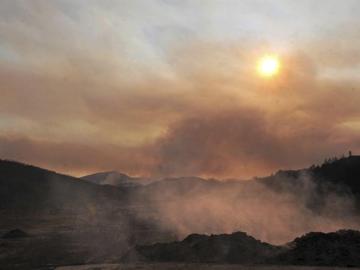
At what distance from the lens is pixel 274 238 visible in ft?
148

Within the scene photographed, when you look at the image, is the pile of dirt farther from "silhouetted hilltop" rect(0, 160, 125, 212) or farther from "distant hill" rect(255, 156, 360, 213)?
"distant hill" rect(255, 156, 360, 213)

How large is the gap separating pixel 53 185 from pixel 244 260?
258ft

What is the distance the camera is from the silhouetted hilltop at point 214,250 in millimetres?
31875

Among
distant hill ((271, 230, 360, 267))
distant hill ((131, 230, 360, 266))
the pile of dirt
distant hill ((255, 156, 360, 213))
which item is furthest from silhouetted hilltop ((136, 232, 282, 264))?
distant hill ((255, 156, 360, 213))

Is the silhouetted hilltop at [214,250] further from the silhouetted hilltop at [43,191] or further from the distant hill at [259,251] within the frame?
the silhouetted hilltop at [43,191]

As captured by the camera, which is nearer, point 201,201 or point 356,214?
point 356,214

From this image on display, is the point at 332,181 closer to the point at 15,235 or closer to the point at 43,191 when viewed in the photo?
the point at 15,235

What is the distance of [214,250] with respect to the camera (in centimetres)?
3300

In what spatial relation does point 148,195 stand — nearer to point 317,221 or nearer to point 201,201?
point 201,201

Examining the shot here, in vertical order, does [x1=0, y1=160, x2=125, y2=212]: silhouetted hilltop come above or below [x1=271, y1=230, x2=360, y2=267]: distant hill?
above

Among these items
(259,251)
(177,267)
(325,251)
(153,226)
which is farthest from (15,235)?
(325,251)

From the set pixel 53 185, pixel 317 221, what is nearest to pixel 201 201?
pixel 317 221

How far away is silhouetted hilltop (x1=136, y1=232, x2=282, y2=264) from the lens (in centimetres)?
3188

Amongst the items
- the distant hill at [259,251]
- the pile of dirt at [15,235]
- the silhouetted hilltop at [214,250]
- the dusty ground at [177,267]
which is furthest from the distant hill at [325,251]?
the pile of dirt at [15,235]
